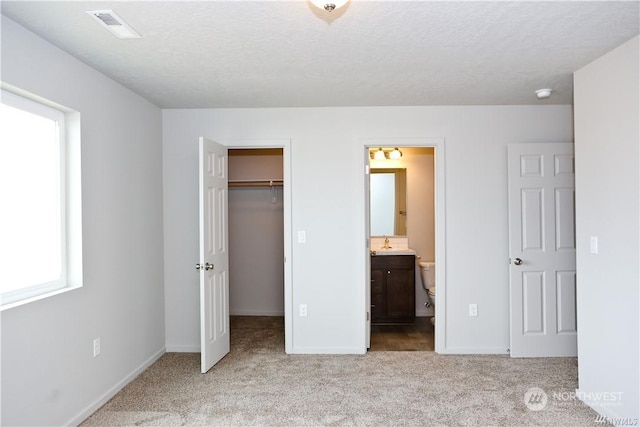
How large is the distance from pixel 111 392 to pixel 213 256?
126 cm

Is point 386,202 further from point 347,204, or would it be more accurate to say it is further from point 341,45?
point 341,45

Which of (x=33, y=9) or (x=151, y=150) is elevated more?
(x=33, y=9)

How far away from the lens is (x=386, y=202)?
5.68 meters

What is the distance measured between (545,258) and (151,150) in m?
3.66

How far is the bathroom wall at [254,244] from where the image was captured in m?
5.64

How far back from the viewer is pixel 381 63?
9.54ft

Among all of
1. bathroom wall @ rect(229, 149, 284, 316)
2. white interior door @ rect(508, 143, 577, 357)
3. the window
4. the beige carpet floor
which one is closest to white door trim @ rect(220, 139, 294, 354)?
the beige carpet floor

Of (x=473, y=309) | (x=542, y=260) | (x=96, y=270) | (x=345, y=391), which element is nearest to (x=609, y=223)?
(x=542, y=260)

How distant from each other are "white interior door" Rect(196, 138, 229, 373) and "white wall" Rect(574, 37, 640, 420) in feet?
9.20

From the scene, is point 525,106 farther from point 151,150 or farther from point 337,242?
point 151,150

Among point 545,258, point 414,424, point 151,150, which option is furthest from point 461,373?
point 151,150

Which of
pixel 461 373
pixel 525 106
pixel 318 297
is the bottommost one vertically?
pixel 461 373

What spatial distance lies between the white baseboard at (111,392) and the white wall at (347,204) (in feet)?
1.23

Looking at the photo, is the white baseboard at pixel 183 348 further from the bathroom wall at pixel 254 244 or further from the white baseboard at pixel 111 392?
the bathroom wall at pixel 254 244
